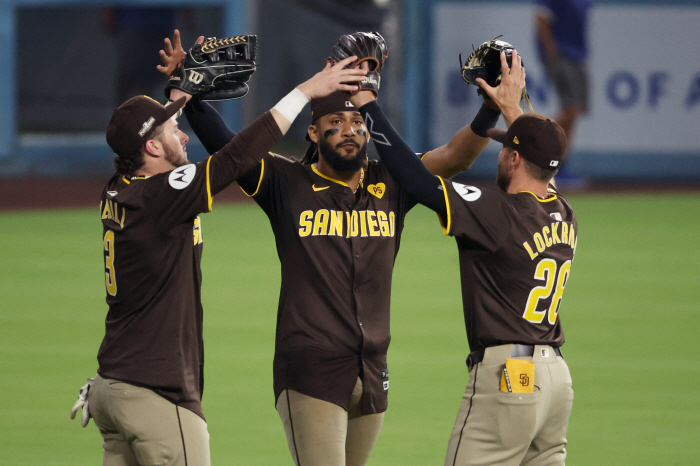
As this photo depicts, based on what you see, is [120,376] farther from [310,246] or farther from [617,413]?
[617,413]

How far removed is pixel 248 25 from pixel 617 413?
1316 cm

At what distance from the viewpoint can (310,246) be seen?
4.18 meters

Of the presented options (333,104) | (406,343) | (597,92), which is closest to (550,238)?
(333,104)

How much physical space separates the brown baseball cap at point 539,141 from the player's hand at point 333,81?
0.70 m

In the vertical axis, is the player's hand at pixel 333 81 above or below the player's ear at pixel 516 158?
above

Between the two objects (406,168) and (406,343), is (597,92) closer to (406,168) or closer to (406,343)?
(406,343)

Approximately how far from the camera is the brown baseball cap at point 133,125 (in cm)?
397

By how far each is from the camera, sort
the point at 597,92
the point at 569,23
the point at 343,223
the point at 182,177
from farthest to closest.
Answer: the point at 597,92, the point at 569,23, the point at 343,223, the point at 182,177

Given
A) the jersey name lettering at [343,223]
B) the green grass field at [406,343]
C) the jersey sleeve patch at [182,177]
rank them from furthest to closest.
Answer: the green grass field at [406,343] < the jersey name lettering at [343,223] < the jersey sleeve patch at [182,177]

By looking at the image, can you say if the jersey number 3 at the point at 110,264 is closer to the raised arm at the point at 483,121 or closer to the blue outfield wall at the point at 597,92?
the raised arm at the point at 483,121

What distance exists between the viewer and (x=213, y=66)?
4.32 meters

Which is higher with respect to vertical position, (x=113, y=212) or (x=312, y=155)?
(x=312, y=155)

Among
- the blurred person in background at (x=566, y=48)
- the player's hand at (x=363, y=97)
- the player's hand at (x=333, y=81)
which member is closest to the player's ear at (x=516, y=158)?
the player's hand at (x=363, y=97)

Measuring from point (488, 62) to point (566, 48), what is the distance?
13515 mm
